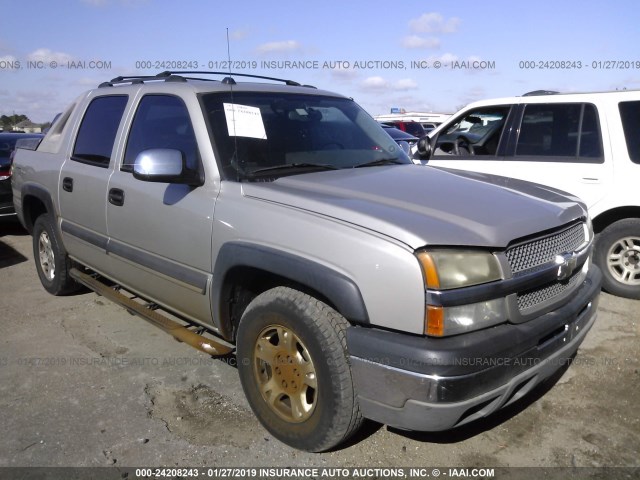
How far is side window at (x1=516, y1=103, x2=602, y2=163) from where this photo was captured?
17.0 ft

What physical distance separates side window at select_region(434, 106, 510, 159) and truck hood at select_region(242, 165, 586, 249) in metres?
2.62

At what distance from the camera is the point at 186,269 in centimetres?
317

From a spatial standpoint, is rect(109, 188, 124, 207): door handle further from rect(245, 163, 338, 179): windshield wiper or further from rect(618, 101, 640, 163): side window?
rect(618, 101, 640, 163): side window

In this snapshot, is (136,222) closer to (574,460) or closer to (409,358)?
(409,358)

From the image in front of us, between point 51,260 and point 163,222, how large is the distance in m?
2.49

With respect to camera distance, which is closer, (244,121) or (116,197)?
(244,121)

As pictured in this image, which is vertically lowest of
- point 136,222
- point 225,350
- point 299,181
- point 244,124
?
point 225,350

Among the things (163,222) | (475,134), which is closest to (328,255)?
(163,222)

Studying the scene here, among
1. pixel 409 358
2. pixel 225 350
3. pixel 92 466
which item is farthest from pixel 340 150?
pixel 92 466

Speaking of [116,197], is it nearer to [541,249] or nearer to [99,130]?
[99,130]

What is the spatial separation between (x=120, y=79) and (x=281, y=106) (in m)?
1.65

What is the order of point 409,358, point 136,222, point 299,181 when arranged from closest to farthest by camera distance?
point 409,358 → point 299,181 → point 136,222

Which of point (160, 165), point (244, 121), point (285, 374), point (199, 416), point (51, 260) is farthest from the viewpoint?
point (51, 260)

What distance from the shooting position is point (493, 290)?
2.26 metres
